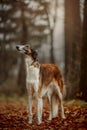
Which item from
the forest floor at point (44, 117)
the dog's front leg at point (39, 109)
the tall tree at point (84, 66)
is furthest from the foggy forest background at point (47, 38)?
the dog's front leg at point (39, 109)

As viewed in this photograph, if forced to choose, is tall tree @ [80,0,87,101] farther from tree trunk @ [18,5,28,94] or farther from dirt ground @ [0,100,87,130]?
tree trunk @ [18,5,28,94]

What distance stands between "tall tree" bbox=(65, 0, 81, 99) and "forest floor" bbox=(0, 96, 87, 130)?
0.17m

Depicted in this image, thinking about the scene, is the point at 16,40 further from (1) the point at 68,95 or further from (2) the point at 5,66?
(1) the point at 68,95

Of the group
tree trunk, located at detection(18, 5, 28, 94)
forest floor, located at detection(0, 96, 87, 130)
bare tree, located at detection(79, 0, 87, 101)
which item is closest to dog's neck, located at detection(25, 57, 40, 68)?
tree trunk, located at detection(18, 5, 28, 94)

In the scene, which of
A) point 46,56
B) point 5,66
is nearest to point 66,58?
point 46,56

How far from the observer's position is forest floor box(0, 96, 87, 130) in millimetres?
6066

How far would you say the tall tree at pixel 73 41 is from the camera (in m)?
6.30

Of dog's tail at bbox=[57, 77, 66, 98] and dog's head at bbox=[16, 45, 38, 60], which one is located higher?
dog's head at bbox=[16, 45, 38, 60]

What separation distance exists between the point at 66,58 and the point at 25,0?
2.50 feet

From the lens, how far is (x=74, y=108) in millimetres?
6234

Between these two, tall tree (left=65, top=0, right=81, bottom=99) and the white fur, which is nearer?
the white fur

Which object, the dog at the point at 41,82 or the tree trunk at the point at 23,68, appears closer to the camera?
the dog at the point at 41,82

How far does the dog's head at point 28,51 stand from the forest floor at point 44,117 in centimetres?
51

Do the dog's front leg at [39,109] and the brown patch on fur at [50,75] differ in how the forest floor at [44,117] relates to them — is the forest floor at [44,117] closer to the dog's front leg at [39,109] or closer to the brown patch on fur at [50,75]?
the dog's front leg at [39,109]
